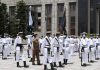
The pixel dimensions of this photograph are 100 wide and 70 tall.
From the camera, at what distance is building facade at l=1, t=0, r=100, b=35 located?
61844 mm

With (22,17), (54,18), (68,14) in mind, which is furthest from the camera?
(54,18)

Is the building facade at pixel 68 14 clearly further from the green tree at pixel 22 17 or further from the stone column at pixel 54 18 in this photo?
the green tree at pixel 22 17

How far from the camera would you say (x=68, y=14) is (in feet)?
214

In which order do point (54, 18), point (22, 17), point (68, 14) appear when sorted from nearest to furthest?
point (22, 17)
point (68, 14)
point (54, 18)

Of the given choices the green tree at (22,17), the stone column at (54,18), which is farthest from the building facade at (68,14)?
the green tree at (22,17)

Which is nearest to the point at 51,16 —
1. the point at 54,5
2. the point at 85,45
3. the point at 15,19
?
the point at 54,5

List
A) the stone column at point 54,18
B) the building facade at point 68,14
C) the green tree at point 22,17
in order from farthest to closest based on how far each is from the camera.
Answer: the stone column at point 54,18 < the building facade at point 68,14 < the green tree at point 22,17

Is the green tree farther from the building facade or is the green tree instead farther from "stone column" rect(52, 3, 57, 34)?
"stone column" rect(52, 3, 57, 34)

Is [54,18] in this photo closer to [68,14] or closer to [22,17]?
[68,14]

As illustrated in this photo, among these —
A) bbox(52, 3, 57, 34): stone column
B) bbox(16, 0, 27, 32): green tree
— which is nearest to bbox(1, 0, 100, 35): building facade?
bbox(52, 3, 57, 34): stone column

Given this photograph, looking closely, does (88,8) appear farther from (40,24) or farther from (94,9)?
(40,24)

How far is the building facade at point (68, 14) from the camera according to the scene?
61844mm

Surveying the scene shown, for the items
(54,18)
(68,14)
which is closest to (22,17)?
(54,18)

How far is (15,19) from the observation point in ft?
208
